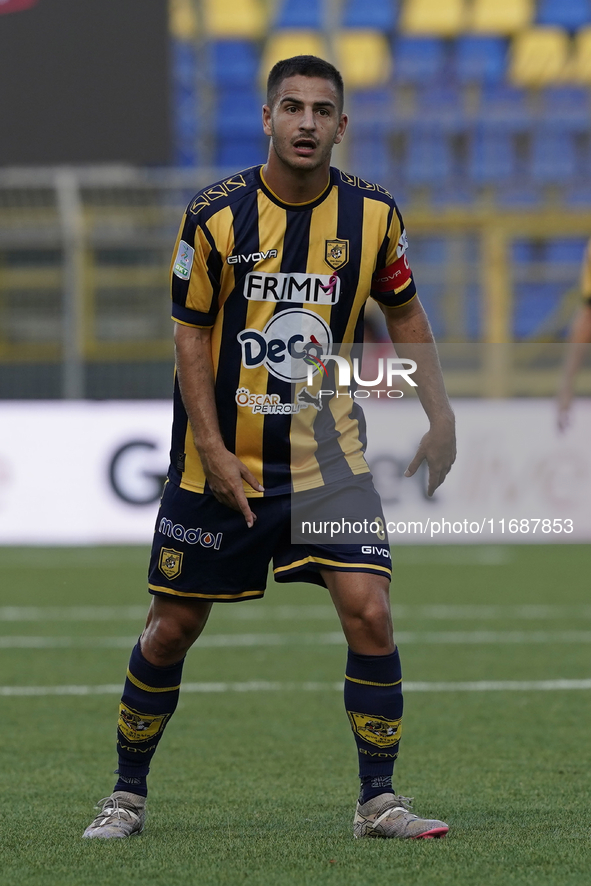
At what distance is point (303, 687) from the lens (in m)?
5.36

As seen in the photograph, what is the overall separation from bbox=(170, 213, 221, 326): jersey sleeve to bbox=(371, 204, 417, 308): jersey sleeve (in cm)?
39

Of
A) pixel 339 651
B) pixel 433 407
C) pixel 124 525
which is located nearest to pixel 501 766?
pixel 433 407

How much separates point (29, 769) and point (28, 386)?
7.12 m

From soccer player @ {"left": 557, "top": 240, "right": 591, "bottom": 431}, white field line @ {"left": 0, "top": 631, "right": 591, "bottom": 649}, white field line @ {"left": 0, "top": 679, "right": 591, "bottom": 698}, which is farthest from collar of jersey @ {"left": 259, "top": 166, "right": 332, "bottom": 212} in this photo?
white field line @ {"left": 0, "top": 631, "right": 591, "bottom": 649}

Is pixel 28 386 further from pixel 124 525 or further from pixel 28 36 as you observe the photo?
pixel 28 36

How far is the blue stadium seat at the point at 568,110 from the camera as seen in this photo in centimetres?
1499

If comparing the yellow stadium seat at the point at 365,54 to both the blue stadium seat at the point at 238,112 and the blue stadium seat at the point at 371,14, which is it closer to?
the blue stadium seat at the point at 371,14

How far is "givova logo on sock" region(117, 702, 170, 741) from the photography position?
10.5ft

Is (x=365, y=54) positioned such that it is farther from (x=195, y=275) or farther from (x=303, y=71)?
(x=195, y=275)

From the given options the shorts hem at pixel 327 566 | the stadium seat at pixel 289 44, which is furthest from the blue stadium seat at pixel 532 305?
the shorts hem at pixel 327 566

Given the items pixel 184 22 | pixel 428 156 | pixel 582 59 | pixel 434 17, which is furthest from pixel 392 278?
pixel 434 17

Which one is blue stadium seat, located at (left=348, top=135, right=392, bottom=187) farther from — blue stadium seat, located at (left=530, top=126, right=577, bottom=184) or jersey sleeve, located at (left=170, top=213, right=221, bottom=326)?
jersey sleeve, located at (left=170, top=213, right=221, bottom=326)

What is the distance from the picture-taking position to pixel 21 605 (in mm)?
8055

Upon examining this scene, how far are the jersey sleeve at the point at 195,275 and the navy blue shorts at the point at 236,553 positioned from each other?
0.42m
